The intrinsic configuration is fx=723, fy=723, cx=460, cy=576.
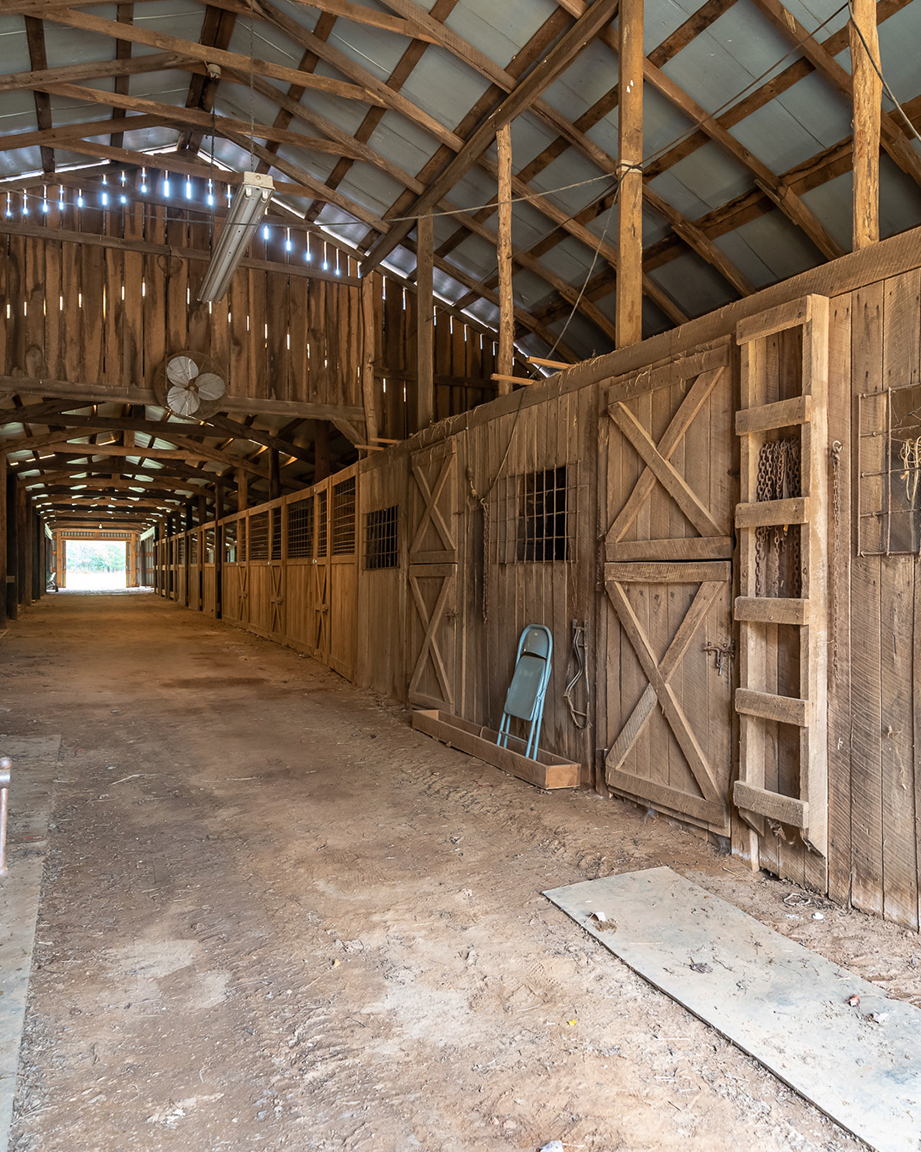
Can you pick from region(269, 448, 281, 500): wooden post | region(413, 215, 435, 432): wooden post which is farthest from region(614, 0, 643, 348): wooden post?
region(269, 448, 281, 500): wooden post

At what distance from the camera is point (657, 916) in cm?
304

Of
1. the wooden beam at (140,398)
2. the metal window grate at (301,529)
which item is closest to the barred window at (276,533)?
the metal window grate at (301,529)

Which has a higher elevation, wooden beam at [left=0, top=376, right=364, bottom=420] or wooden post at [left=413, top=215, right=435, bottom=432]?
wooden post at [left=413, top=215, right=435, bottom=432]

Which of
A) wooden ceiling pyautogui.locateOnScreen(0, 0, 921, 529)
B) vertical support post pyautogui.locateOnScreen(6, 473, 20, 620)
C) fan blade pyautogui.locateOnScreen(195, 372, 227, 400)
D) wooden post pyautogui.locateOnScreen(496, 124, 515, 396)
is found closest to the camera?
wooden ceiling pyautogui.locateOnScreen(0, 0, 921, 529)

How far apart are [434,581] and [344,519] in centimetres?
377

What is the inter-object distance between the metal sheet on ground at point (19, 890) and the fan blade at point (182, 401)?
488 centimetres

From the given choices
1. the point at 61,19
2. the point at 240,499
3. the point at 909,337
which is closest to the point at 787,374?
the point at 909,337

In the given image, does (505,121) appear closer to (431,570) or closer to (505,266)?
(505,266)

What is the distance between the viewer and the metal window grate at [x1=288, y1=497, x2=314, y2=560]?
12.5 m

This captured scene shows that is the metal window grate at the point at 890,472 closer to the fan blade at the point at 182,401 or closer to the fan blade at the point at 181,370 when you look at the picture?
the fan blade at the point at 182,401

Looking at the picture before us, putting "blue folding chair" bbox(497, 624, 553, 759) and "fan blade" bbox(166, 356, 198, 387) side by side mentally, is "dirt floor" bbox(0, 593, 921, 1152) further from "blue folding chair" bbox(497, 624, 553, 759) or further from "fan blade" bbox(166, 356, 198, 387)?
"fan blade" bbox(166, 356, 198, 387)

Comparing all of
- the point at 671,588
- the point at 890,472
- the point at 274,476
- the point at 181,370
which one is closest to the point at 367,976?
the point at 671,588

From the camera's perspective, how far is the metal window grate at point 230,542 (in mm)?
18969

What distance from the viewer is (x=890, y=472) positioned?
3021mm
